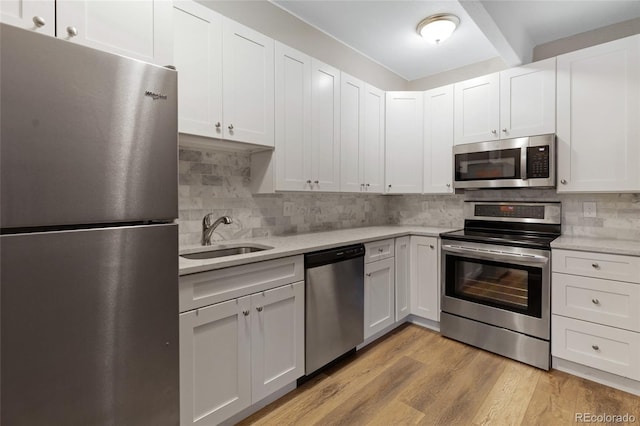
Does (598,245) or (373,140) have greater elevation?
(373,140)

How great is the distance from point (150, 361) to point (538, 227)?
3.01 meters

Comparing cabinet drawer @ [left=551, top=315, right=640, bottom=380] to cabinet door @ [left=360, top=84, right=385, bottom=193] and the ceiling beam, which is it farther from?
the ceiling beam

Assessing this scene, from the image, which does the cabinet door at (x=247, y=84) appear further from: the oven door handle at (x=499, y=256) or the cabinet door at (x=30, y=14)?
the oven door handle at (x=499, y=256)

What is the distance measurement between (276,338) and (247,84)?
159 cm

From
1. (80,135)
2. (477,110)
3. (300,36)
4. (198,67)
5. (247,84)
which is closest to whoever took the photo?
(80,135)

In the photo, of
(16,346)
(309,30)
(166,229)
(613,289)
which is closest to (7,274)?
(16,346)

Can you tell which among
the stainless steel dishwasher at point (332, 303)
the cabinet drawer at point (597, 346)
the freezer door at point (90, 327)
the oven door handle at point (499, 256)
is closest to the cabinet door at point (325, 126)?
the stainless steel dishwasher at point (332, 303)

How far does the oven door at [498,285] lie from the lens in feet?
7.35

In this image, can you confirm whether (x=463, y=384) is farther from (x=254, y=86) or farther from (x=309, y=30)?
(x=309, y=30)

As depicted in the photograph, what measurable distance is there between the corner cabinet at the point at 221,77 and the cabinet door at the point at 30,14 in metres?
0.61

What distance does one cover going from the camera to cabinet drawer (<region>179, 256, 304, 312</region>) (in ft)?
4.71

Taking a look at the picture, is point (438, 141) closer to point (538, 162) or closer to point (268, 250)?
point (538, 162)

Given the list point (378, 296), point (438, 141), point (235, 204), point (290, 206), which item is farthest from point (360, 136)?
point (378, 296)

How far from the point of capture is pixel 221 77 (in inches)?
72.8
